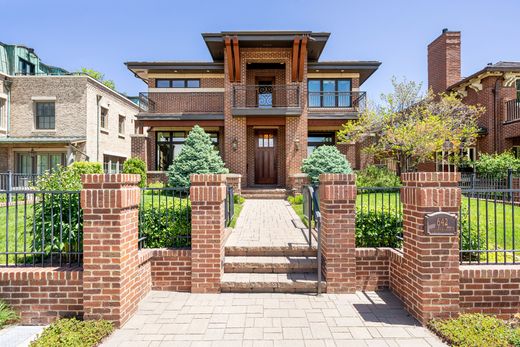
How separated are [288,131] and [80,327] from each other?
532 inches

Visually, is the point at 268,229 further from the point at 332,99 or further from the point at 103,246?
the point at 332,99

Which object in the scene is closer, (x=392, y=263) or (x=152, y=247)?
(x=392, y=263)

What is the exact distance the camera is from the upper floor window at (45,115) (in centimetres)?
2023

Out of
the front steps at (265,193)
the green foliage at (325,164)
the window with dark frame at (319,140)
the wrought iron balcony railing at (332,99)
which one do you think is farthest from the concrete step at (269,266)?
the wrought iron balcony railing at (332,99)

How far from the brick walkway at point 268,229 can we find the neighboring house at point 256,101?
5.74 metres

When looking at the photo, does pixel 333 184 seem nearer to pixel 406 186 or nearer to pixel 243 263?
pixel 406 186

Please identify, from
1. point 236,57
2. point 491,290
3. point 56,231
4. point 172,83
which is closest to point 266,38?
point 236,57

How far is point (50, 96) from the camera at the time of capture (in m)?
20.0

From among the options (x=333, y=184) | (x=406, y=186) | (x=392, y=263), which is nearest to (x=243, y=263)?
(x=333, y=184)

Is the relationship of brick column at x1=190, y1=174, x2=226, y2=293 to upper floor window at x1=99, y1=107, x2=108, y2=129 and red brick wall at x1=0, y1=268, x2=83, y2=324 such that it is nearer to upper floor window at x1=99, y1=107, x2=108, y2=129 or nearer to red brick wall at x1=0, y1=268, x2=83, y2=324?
red brick wall at x1=0, y1=268, x2=83, y2=324

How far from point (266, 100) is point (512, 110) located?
45.2 feet

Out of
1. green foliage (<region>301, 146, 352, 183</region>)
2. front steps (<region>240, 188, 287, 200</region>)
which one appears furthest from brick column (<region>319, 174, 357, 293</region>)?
front steps (<region>240, 188, 287, 200</region>)

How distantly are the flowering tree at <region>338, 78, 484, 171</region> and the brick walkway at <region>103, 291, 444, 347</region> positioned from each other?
33.4ft

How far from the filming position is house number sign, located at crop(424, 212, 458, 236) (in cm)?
407
